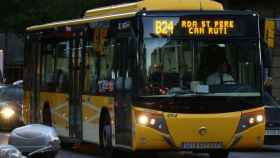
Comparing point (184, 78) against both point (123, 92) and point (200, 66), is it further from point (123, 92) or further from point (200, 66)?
point (123, 92)

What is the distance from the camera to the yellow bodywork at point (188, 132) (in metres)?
13.8

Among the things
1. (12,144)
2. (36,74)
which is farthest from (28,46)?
(12,144)

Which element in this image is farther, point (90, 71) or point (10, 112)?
point (10, 112)

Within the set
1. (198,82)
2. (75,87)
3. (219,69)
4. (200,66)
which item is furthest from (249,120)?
(75,87)

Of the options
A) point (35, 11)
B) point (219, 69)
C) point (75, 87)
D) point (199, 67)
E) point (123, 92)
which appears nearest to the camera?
point (199, 67)

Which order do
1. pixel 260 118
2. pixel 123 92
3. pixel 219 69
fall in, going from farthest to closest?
pixel 123 92, pixel 260 118, pixel 219 69

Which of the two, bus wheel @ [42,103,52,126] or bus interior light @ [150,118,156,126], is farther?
bus wheel @ [42,103,52,126]

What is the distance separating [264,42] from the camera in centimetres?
1430

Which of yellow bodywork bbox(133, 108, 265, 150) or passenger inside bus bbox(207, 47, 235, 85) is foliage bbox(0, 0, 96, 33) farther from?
yellow bodywork bbox(133, 108, 265, 150)

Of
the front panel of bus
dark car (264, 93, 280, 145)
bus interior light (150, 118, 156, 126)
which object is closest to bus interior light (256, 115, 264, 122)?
the front panel of bus

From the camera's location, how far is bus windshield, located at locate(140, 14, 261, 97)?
13766mm

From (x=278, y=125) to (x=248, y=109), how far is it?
4960 mm

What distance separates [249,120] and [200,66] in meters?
1.24

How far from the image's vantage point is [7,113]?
25.4 metres
